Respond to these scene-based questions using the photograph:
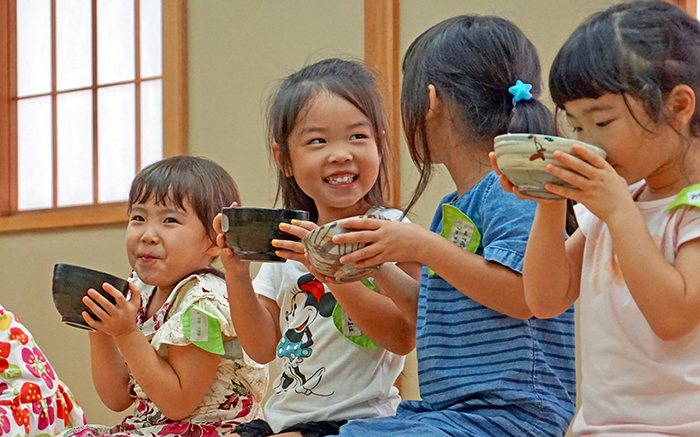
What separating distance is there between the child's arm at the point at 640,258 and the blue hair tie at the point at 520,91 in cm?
42

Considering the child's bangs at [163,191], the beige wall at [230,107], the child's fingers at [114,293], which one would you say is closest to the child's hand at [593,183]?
the child's fingers at [114,293]

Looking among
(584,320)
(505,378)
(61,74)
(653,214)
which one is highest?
(61,74)

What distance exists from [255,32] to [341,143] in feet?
6.69

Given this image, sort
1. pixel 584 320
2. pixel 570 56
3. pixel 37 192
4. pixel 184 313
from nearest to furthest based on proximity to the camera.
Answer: pixel 570 56 → pixel 584 320 → pixel 184 313 → pixel 37 192

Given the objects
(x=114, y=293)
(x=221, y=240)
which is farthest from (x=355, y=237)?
(x=114, y=293)

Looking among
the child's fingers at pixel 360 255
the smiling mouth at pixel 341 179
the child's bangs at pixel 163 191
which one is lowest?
the child's fingers at pixel 360 255

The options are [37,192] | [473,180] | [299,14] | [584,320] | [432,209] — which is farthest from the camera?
[37,192]

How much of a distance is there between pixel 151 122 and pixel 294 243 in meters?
2.83

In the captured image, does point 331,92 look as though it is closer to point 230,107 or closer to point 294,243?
point 294,243

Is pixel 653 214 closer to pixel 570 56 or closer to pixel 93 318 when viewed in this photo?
pixel 570 56

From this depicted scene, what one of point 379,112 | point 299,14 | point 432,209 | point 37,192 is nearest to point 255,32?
point 299,14

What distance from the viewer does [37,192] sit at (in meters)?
4.50

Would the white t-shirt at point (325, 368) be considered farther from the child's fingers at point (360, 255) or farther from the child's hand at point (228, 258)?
the child's fingers at point (360, 255)

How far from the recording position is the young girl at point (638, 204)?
111cm
